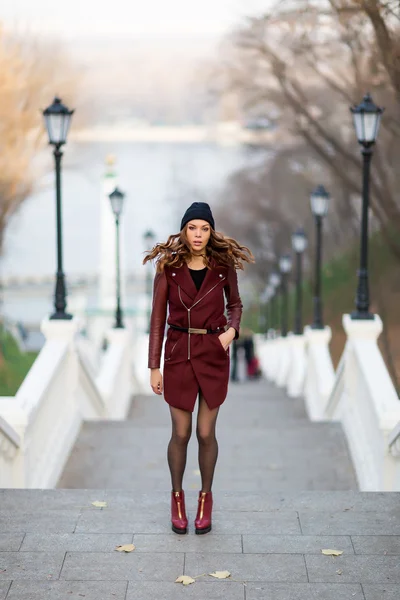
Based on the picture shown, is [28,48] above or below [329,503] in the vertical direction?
above

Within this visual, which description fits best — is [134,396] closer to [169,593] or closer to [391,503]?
[391,503]

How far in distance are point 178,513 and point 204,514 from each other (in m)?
0.14

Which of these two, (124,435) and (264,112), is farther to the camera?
(264,112)

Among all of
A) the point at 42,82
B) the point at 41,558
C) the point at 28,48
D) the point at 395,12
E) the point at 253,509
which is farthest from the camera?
the point at 28,48

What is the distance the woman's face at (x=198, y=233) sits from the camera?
17.1ft

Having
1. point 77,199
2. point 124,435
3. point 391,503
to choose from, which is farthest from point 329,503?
point 77,199

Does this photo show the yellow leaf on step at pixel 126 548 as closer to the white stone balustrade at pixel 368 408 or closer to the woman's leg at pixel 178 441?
the woman's leg at pixel 178 441

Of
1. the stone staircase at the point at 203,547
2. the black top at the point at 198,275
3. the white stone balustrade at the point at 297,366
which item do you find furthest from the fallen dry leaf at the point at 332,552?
the white stone balustrade at the point at 297,366

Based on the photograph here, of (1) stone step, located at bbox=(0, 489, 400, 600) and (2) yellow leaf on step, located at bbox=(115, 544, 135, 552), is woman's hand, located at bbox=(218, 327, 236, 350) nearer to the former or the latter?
(1) stone step, located at bbox=(0, 489, 400, 600)

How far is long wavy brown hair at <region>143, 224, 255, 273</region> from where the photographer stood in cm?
525

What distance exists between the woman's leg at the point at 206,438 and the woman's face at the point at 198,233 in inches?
→ 32.6

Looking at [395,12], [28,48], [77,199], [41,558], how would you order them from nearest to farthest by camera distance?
[41,558] < [395,12] < [28,48] < [77,199]

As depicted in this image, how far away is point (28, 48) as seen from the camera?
102ft

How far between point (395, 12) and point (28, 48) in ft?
63.0
